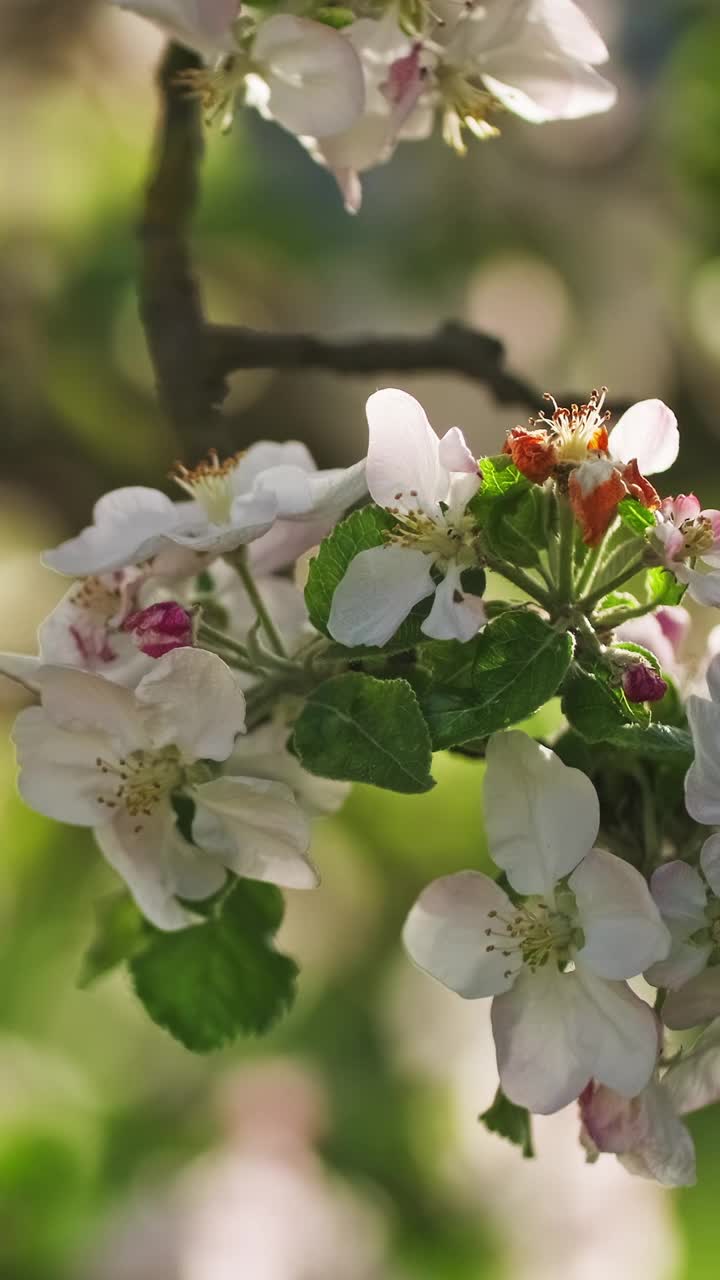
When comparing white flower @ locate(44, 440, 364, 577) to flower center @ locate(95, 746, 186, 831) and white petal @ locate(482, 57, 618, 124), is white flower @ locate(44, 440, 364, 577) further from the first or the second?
white petal @ locate(482, 57, 618, 124)

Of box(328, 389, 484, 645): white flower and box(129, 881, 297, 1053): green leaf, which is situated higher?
box(328, 389, 484, 645): white flower

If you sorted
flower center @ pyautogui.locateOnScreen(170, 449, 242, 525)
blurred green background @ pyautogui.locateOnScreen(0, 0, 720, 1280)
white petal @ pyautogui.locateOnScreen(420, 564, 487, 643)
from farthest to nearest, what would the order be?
1. blurred green background @ pyautogui.locateOnScreen(0, 0, 720, 1280)
2. flower center @ pyautogui.locateOnScreen(170, 449, 242, 525)
3. white petal @ pyautogui.locateOnScreen(420, 564, 487, 643)

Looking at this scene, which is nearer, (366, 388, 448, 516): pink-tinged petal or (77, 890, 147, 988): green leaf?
(366, 388, 448, 516): pink-tinged petal

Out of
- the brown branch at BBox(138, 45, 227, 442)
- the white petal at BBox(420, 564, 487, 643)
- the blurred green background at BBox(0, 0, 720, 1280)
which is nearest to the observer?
the white petal at BBox(420, 564, 487, 643)

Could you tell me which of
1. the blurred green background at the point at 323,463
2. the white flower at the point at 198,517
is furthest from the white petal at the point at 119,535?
the blurred green background at the point at 323,463

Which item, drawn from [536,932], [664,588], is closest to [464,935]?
[536,932]

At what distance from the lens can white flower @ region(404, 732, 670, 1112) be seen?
17.8 inches

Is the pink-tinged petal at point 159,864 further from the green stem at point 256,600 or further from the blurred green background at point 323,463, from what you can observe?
the blurred green background at point 323,463

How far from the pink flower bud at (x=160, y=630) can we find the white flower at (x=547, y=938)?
10cm

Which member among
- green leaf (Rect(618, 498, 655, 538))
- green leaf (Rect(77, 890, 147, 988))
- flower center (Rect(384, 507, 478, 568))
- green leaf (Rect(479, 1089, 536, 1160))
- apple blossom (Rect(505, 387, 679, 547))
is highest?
apple blossom (Rect(505, 387, 679, 547))

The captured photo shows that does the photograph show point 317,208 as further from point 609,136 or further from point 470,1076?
point 470,1076

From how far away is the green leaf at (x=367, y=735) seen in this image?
1.44 feet

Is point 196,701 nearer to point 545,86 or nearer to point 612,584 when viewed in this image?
point 612,584

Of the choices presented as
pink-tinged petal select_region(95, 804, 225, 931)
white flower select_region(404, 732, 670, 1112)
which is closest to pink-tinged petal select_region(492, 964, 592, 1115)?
white flower select_region(404, 732, 670, 1112)
